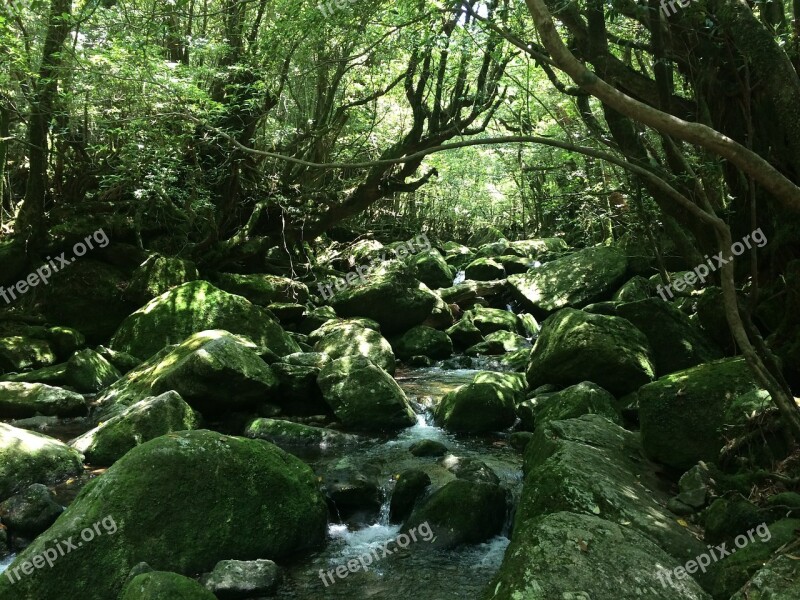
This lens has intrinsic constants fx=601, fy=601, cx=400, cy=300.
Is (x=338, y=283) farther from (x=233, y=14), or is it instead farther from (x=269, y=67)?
(x=233, y=14)

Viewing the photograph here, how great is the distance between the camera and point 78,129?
38.6 ft

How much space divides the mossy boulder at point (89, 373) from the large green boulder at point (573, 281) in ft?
31.8

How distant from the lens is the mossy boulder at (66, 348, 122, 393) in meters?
8.95

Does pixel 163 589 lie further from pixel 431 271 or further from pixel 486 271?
pixel 486 271

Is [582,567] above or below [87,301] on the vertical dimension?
below

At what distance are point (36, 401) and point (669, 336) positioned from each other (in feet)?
27.7

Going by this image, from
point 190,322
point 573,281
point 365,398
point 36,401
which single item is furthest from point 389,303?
point 36,401

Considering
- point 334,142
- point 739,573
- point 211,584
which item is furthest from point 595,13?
point 334,142

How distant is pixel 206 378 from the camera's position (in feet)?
25.1

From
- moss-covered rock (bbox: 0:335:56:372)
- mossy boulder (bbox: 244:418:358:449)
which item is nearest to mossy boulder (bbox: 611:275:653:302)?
mossy boulder (bbox: 244:418:358:449)

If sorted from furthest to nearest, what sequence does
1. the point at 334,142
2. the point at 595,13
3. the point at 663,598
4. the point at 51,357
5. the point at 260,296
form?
the point at 334,142 → the point at 260,296 → the point at 51,357 → the point at 595,13 → the point at 663,598

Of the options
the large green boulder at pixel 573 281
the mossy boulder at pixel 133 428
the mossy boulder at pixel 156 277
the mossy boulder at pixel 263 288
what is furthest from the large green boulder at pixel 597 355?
the mossy boulder at pixel 156 277

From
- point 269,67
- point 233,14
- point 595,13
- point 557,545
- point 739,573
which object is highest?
point 233,14

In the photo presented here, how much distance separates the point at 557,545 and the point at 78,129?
12181 millimetres
